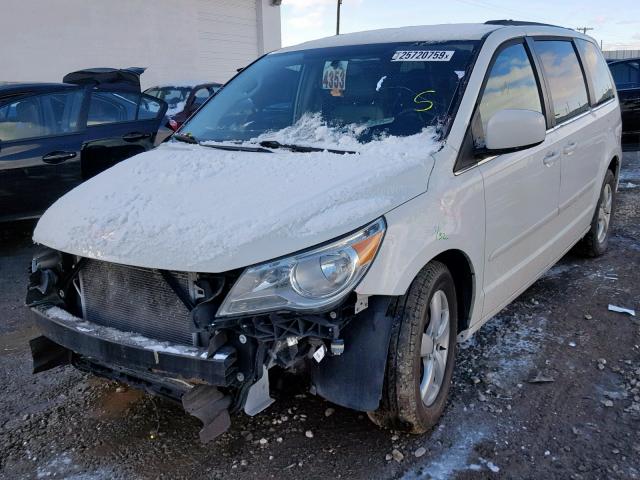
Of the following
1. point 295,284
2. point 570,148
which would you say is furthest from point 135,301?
point 570,148

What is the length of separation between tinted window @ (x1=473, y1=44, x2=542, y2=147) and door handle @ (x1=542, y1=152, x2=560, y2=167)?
29cm

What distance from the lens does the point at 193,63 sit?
1878 centimetres

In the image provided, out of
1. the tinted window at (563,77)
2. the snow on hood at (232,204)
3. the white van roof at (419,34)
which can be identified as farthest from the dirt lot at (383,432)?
the white van roof at (419,34)

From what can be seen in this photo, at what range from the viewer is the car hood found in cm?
223

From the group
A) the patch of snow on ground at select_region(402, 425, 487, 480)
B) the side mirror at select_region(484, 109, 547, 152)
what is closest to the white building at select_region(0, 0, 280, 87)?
the side mirror at select_region(484, 109, 547, 152)

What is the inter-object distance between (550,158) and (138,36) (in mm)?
16038

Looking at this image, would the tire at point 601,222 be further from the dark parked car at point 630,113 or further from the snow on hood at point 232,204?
the dark parked car at point 630,113

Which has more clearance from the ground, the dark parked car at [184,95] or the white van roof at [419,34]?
the white van roof at [419,34]

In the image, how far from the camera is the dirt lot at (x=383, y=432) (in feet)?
8.49

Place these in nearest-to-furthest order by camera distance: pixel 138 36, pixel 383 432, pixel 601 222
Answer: pixel 383 432, pixel 601 222, pixel 138 36

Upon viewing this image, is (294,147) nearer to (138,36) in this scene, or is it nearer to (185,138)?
(185,138)

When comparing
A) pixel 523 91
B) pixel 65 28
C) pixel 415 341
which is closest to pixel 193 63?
pixel 65 28

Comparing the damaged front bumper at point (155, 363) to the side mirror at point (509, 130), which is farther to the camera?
the side mirror at point (509, 130)

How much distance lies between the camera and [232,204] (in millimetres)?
2459
